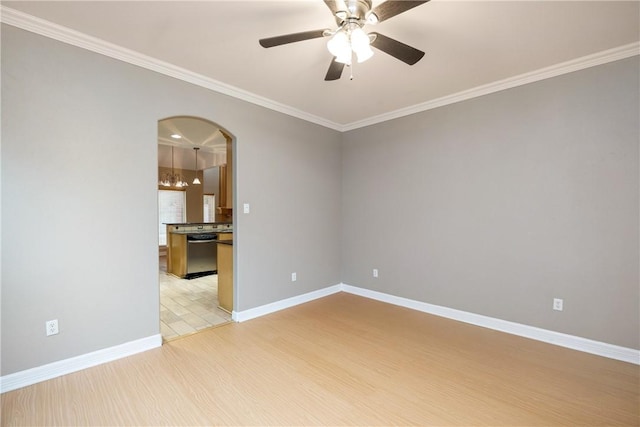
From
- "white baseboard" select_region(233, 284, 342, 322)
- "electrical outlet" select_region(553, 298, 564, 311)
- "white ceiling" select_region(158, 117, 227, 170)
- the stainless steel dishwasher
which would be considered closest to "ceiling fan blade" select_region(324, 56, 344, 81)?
"white ceiling" select_region(158, 117, 227, 170)

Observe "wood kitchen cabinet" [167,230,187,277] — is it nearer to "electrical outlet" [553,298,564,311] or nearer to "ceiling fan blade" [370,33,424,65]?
"ceiling fan blade" [370,33,424,65]

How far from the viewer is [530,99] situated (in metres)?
2.93

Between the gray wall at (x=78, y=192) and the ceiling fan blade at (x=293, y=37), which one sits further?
the gray wall at (x=78, y=192)

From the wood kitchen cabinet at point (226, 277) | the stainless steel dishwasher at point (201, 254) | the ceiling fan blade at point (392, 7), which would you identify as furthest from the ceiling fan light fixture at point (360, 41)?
the stainless steel dishwasher at point (201, 254)

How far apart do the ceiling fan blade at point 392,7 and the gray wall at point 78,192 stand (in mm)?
2090

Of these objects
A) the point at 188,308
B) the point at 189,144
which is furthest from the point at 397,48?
the point at 189,144

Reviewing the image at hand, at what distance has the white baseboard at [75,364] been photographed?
6.75ft

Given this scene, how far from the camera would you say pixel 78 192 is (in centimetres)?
231

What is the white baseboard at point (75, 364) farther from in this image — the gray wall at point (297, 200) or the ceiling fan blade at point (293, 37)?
the ceiling fan blade at point (293, 37)

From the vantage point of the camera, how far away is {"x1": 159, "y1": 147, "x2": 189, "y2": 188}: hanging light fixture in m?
8.15

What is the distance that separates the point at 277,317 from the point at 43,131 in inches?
109

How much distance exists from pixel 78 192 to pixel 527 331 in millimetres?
4276

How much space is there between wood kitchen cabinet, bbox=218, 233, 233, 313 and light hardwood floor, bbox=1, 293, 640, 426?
581 mm

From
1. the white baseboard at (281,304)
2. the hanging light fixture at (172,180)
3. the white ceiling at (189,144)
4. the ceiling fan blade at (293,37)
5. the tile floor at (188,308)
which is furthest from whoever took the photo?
the hanging light fixture at (172,180)
